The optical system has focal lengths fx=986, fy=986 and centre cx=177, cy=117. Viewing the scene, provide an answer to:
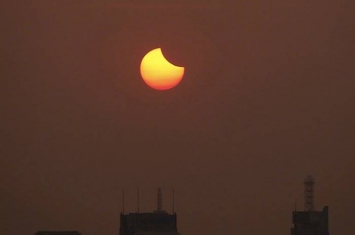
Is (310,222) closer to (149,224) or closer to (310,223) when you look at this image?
(310,223)

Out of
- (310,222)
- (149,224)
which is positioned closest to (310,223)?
(310,222)

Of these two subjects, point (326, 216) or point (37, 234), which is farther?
point (37, 234)

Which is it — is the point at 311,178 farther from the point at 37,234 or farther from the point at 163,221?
the point at 37,234

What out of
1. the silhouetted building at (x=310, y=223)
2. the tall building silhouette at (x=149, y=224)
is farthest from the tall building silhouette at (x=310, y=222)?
the tall building silhouette at (x=149, y=224)

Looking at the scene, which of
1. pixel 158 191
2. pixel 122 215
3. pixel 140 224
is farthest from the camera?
pixel 158 191

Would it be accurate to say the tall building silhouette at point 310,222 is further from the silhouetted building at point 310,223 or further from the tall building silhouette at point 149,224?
the tall building silhouette at point 149,224

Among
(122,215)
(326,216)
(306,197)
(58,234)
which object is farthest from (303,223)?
(58,234)

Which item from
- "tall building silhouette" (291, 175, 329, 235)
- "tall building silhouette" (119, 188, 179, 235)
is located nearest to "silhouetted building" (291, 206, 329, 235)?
"tall building silhouette" (291, 175, 329, 235)
